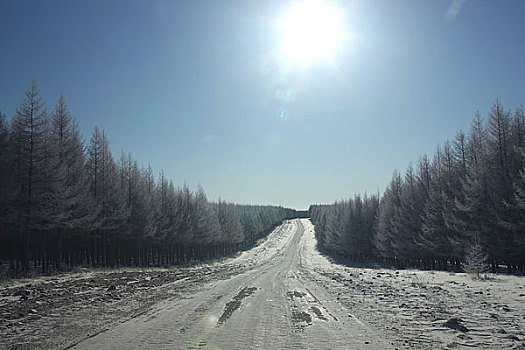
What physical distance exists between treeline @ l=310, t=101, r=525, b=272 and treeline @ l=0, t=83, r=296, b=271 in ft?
111

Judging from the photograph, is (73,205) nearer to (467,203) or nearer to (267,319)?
(267,319)

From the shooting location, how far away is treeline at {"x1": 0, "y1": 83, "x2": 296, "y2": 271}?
28.1 m

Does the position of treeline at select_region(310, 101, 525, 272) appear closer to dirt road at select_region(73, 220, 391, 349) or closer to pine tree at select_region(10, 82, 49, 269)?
dirt road at select_region(73, 220, 391, 349)

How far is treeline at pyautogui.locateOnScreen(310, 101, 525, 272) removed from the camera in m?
31.6

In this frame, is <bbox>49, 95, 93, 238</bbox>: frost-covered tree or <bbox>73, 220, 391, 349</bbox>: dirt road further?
<bbox>49, 95, 93, 238</bbox>: frost-covered tree

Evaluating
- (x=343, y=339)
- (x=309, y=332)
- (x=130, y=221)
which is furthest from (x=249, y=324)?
(x=130, y=221)

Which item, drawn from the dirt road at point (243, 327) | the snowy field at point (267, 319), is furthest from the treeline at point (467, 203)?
the dirt road at point (243, 327)

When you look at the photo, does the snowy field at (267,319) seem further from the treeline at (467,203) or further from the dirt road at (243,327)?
the treeline at (467,203)

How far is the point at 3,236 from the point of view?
3178 cm

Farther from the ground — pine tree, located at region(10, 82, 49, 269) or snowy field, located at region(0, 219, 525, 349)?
pine tree, located at region(10, 82, 49, 269)

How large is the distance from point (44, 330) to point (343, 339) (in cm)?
796

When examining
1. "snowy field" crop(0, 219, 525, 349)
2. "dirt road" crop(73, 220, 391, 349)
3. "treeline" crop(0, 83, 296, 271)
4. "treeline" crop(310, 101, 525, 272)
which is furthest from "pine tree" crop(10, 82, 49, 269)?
"treeline" crop(310, 101, 525, 272)

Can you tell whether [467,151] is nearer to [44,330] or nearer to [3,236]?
[44,330]

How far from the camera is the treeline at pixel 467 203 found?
3156 centimetres
